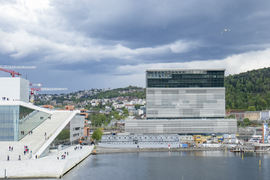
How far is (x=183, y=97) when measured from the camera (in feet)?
381

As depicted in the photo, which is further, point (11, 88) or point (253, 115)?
point (253, 115)

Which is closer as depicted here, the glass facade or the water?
the water

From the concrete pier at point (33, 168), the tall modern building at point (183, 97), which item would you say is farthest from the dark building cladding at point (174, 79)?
the concrete pier at point (33, 168)

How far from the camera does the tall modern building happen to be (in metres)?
116

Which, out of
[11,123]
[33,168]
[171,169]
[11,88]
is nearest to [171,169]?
[171,169]

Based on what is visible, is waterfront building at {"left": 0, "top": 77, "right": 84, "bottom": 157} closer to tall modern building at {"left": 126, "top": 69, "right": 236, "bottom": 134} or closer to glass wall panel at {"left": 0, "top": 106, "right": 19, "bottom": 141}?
glass wall panel at {"left": 0, "top": 106, "right": 19, "bottom": 141}

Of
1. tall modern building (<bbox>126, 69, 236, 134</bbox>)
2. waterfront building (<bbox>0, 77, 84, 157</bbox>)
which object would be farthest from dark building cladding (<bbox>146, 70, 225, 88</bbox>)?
waterfront building (<bbox>0, 77, 84, 157</bbox>)

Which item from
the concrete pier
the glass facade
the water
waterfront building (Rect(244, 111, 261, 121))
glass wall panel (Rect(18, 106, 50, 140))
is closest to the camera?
the concrete pier

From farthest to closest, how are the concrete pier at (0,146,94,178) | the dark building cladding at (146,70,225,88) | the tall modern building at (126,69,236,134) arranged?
the dark building cladding at (146,70,225,88)
the tall modern building at (126,69,236,134)
the concrete pier at (0,146,94,178)

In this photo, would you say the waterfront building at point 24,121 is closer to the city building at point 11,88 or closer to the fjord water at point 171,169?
the city building at point 11,88

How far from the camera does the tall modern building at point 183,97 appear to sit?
115625 mm

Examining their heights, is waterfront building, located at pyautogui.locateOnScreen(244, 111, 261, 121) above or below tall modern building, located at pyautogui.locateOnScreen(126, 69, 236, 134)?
below

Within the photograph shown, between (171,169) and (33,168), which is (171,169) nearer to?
(171,169)

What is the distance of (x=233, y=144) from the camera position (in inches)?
3536
